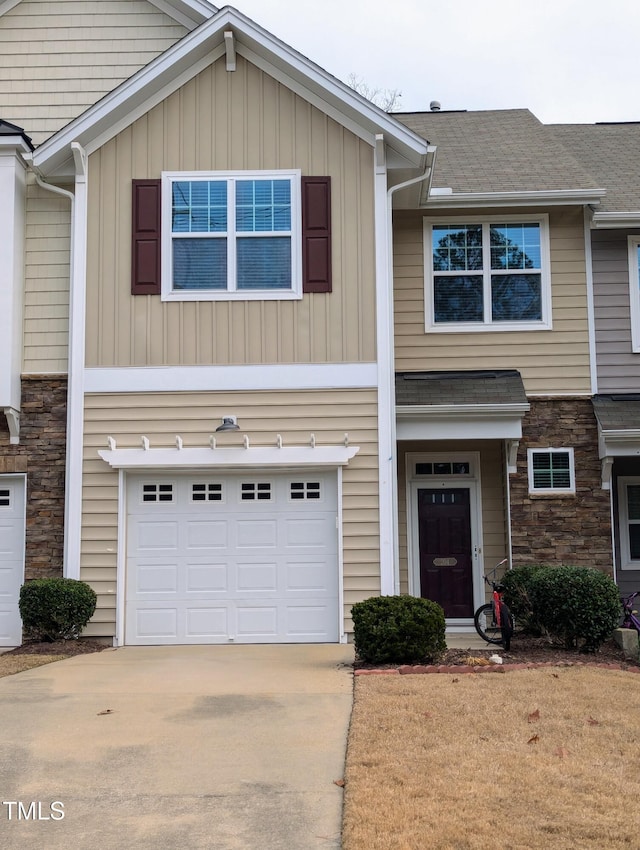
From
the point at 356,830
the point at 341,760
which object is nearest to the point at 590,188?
the point at 341,760

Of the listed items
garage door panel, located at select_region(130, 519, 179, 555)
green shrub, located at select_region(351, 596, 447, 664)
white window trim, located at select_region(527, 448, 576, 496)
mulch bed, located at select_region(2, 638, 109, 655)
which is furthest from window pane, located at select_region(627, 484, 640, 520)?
mulch bed, located at select_region(2, 638, 109, 655)

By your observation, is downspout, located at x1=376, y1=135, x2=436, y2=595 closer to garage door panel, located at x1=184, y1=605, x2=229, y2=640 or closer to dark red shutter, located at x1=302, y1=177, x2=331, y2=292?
dark red shutter, located at x1=302, y1=177, x2=331, y2=292

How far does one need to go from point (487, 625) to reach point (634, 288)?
5.04m

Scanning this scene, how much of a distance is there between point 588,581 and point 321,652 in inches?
114

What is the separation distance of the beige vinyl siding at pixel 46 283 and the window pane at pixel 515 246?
18.8ft

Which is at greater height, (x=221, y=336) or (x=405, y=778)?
(x=221, y=336)

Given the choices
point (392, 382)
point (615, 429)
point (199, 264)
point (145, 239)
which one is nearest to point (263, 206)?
point (199, 264)

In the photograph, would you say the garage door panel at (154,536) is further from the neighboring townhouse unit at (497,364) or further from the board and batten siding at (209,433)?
the neighboring townhouse unit at (497,364)

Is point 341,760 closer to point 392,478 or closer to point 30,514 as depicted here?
point 392,478

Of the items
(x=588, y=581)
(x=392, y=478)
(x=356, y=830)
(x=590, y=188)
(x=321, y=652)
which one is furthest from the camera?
(x=590, y=188)

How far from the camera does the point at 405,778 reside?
17.4 feet

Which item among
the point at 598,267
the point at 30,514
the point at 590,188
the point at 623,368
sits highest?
the point at 590,188

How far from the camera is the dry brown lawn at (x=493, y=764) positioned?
448 centimetres

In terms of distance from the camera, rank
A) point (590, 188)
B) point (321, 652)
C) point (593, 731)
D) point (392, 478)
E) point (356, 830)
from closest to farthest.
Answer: point (356, 830) → point (593, 731) → point (321, 652) → point (392, 478) → point (590, 188)
